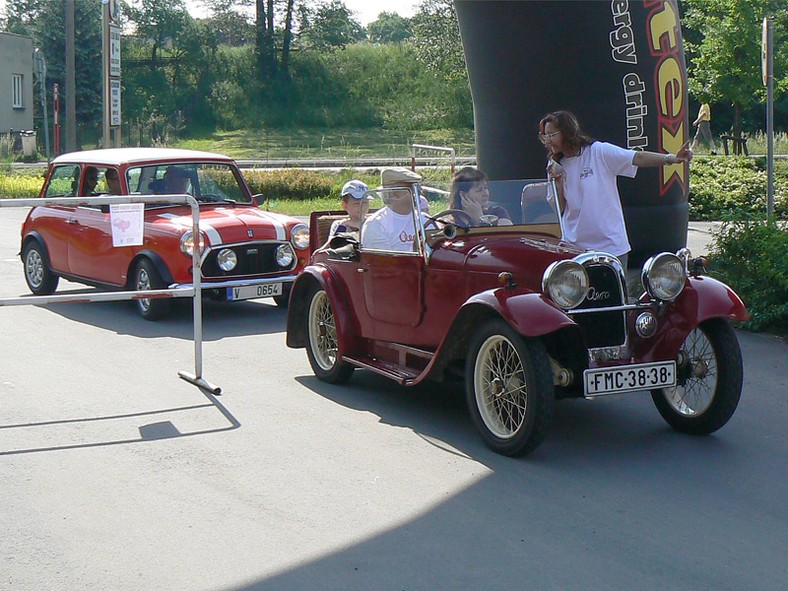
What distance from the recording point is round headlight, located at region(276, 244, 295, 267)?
11148 mm

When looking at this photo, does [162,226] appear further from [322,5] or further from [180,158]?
[322,5]

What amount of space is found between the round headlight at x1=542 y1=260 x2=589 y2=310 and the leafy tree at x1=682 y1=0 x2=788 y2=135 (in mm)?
23246

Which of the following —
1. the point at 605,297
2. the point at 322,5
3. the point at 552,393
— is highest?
the point at 322,5

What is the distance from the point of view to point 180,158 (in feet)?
38.6

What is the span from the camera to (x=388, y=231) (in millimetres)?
7473

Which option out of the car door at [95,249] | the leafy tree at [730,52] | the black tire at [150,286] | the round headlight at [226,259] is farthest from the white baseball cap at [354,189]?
the leafy tree at [730,52]

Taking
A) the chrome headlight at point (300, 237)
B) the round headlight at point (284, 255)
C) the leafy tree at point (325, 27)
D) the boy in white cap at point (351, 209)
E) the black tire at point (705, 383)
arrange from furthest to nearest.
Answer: the leafy tree at point (325, 27) < the chrome headlight at point (300, 237) < the round headlight at point (284, 255) < the boy in white cap at point (351, 209) < the black tire at point (705, 383)

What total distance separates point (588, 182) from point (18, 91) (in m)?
64.8

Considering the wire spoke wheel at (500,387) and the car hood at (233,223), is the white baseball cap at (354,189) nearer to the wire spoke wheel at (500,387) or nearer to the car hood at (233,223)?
the car hood at (233,223)

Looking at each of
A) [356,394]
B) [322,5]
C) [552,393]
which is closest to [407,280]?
[356,394]

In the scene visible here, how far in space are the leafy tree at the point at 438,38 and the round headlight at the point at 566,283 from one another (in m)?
52.6

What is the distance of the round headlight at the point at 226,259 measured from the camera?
1080 cm

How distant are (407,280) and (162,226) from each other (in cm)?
469

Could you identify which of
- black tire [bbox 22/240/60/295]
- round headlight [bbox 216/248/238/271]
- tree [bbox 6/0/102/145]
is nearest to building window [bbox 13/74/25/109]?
tree [bbox 6/0/102/145]
